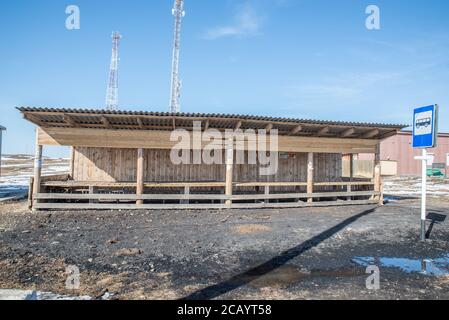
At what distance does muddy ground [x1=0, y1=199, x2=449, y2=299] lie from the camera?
4.59 m

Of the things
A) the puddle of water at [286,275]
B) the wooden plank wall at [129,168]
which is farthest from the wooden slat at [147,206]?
the puddle of water at [286,275]

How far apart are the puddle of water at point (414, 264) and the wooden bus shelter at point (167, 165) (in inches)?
247

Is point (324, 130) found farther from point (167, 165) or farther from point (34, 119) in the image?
point (34, 119)

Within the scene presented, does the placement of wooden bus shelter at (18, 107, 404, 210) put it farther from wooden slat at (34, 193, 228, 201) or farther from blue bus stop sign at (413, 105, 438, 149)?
blue bus stop sign at (413, 105, 438, 149)

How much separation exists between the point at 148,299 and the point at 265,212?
8.03 m

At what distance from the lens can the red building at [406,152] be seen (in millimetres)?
36094

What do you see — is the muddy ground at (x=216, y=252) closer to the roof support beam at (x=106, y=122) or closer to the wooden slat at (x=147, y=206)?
the wooden slat at (x=147, y=206)

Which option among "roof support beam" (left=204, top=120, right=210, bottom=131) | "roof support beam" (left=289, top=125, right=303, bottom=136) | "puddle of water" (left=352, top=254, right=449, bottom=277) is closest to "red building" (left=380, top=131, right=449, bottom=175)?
"roof support beam" (left=289, top=125, right=303, bottom=136)

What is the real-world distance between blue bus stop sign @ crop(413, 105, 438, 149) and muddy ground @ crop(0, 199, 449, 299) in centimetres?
258

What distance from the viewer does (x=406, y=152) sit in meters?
36.6

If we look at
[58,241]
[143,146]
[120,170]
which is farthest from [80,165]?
[58,241]

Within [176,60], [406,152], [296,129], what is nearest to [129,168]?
[296,129]

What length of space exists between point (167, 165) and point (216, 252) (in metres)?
7.69

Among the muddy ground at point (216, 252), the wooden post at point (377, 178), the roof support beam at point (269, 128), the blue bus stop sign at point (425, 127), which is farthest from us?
the wooden post at point (377, 178)
